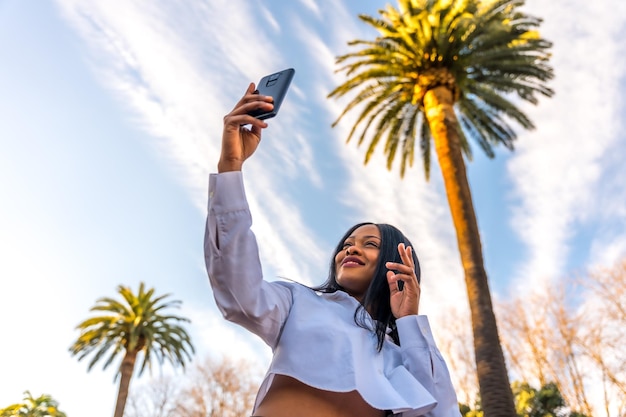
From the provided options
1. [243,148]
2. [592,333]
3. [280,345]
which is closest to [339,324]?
[280,345]

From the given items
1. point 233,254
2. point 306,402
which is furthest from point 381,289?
point 233,254

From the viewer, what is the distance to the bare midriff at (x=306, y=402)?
61.4 inches

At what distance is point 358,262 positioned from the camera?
2.22m

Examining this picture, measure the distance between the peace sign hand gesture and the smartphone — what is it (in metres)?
0.69

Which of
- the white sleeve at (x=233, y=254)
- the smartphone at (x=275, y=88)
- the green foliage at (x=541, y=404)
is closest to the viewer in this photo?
the white sleeve at (x=233, y=254)

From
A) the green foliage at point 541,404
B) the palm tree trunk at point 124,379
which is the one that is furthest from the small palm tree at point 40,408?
the green foliage at point 541,404

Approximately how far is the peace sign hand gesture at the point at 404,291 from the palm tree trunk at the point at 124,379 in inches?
1005

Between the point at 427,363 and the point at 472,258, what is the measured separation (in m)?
10.0

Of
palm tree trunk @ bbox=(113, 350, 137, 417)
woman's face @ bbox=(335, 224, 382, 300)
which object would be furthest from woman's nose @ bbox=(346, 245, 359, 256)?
palm tree trunk @ bbox=(113, 350, 137, 417)

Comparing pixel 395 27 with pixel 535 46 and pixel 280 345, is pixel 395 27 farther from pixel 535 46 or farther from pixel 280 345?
pixel 280 345

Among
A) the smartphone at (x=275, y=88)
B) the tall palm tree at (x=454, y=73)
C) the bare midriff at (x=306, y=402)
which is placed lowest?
the bare midriff at (x=306, y=402)

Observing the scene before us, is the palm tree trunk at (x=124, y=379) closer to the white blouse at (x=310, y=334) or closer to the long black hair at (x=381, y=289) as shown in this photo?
the long black hair at (x=381, y=289)

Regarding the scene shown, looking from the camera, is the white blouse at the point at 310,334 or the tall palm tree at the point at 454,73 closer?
the white blouse at the point at 310,334

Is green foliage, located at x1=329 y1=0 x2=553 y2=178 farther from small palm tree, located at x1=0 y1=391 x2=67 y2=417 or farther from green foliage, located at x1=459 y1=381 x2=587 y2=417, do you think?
small palm tree, located at x1=0 y1=391 x2=67 y2=417
